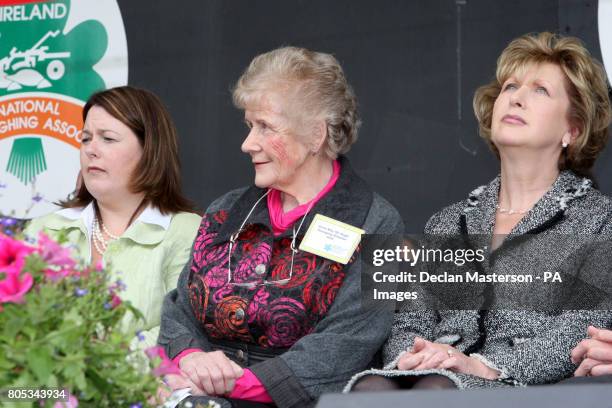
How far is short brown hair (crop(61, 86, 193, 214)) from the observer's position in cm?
344

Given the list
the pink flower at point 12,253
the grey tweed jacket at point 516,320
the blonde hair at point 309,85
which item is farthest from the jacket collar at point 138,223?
the pink flower at point 12,253

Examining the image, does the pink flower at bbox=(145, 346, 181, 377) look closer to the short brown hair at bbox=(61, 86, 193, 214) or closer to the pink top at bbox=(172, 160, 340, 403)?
the pink top at bbox=(172, 160, 340, 403)

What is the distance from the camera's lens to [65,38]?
3941 millimetres

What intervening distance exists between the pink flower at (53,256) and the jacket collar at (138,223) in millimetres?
1831

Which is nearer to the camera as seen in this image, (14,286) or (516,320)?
(14,286)

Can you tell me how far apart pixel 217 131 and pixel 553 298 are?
1563 millimetres

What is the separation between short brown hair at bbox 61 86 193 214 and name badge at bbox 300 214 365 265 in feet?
2.46

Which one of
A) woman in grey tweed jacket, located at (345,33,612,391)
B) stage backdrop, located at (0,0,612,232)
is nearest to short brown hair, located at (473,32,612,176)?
woman in grey tweed jacket, located at (345,33,612,391)

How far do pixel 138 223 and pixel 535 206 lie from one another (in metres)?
1.35

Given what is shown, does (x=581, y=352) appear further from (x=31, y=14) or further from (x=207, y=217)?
(x=31, y=14)

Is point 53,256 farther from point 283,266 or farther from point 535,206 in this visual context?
point 535,206

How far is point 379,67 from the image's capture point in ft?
11.5

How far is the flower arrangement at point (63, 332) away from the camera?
139 cm

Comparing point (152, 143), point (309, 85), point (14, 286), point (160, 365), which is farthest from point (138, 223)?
point (14, 286)
